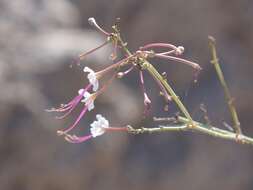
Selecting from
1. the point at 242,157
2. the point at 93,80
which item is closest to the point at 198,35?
the point at 242,157

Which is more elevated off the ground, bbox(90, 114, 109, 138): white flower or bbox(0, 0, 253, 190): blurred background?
bbox(0, 0, 253, 190): blurred background

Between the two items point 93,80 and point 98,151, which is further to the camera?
point 98,151

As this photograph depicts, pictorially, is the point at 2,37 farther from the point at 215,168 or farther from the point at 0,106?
the point at 215,168

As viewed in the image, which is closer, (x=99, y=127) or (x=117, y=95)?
(x=99, y=127)

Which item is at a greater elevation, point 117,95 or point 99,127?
point 117,95

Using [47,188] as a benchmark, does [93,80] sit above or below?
below

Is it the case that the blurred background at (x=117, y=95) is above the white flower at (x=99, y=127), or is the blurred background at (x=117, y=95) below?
above

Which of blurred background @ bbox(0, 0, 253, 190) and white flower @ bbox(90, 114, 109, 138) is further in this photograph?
blurred background @ bbox(0, 0, 253, 190)

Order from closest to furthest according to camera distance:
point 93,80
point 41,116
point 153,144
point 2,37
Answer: point 93,80 → point 41,116 → point 2,37 → point 153,144
